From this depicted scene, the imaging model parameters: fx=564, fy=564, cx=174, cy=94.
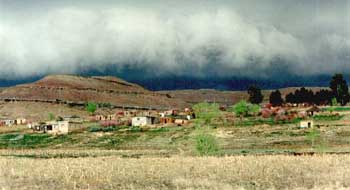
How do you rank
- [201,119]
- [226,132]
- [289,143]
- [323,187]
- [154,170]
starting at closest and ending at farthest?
[323,187], [154,170], [201,119], [289,143], [226,132]

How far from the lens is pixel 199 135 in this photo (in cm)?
7088

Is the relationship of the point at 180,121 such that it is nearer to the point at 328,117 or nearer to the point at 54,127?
the point at 54,127

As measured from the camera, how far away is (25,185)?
36.0m

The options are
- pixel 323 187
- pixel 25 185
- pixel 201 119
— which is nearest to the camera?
pixel 323 187

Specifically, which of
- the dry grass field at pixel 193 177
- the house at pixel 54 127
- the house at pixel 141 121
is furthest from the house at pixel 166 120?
the dry grass field at pixel 193 177

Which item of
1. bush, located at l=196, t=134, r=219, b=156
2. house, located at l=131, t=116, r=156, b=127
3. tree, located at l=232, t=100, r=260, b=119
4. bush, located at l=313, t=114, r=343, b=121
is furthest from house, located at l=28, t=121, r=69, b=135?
bush, located at l=196, t=134, r=219, b=156

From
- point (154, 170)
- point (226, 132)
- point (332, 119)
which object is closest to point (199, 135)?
point (154, 170)

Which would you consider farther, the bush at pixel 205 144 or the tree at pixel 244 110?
the tree at pixel 244 110

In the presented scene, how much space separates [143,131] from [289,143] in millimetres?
48626

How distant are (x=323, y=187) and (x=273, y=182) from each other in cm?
433

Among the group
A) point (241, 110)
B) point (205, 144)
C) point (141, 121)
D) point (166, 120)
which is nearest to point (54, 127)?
point (141, 121)

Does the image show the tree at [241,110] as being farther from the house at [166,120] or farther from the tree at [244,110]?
the house at [166,120]

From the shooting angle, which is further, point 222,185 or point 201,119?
point 201,119

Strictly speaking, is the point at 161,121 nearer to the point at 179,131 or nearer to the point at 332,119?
the point at 179,131
